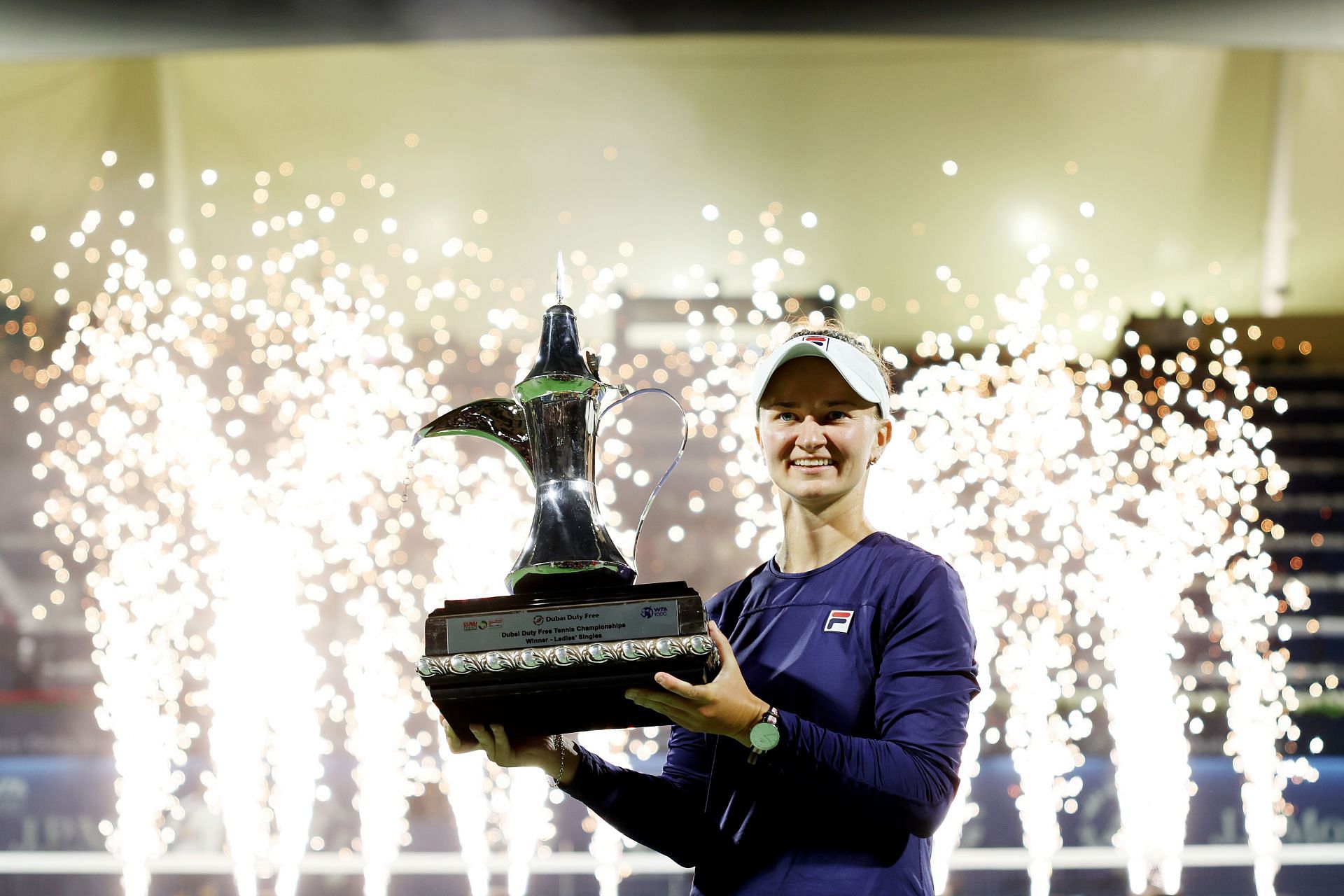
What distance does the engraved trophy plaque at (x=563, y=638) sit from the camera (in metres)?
1.02

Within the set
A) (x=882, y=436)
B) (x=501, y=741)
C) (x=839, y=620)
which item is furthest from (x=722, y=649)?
(x=882, y=436)

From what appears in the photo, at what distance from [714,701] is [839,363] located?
1.34 feet

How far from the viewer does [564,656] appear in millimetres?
1039

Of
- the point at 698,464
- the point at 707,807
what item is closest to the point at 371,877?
the point at 707,807

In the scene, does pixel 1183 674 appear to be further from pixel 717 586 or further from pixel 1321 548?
pixel 1321 548

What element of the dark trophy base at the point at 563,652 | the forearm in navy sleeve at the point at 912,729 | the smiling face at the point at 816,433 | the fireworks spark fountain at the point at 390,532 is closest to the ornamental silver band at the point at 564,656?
the dark trophy base at the point at 563,652

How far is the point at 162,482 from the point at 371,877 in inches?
231

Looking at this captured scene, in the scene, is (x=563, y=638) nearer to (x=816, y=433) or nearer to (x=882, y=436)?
(x=816, y=433)

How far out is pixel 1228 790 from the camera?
1238 inches

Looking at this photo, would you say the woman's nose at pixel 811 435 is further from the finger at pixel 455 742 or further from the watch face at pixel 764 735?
the finger at pixel 455 742

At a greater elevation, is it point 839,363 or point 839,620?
point 839,363

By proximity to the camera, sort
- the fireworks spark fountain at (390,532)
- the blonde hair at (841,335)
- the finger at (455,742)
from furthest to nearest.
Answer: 1. the fireworks spark fountain at (390,532)
2. the blonde hair at (841,335)
3. the finger at (455,742)

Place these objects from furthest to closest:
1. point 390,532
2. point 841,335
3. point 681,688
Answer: point 390,532 < point 841,335 < point 681,688

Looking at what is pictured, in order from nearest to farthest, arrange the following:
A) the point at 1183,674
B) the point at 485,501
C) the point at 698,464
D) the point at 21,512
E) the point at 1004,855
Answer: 1. the point at 1004,855
2. the point at 485,501
3. the point at 698,464
4. the point at 1183,674
5. the point at 21,512
